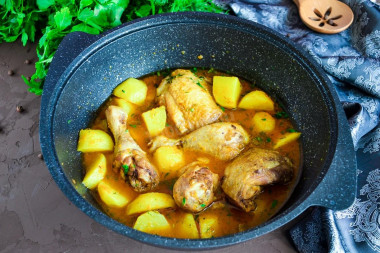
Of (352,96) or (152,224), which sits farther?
(352,96)

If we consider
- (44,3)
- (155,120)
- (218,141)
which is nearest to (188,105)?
(155,120)

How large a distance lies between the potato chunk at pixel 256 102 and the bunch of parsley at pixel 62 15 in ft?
3.03

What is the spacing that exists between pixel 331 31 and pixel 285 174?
1.44 metres

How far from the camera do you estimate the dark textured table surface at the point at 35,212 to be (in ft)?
8.02

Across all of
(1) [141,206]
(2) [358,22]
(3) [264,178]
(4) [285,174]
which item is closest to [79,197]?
(1) [141,206]

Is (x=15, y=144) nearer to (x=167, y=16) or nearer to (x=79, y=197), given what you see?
(x=79, y=197)

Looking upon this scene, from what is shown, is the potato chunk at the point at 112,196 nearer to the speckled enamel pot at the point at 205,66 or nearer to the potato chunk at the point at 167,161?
the speckled enamel pot at the point at 205,66

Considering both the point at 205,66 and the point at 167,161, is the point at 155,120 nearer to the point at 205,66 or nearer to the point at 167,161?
the point at 167,161

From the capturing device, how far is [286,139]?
8.35 feet

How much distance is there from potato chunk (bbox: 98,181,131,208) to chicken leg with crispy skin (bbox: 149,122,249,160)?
0.36 metres

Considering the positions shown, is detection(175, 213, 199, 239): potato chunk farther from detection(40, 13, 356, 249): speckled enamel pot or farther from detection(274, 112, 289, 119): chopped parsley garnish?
detection(274, 112, 289, 119): chopped parsley garnish

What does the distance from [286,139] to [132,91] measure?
1150mm

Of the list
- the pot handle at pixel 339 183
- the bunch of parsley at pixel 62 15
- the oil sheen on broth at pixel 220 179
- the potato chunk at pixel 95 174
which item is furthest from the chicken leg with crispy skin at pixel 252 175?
the bunch of parsley at pixel 62 15

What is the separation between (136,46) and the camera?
2764 mm
